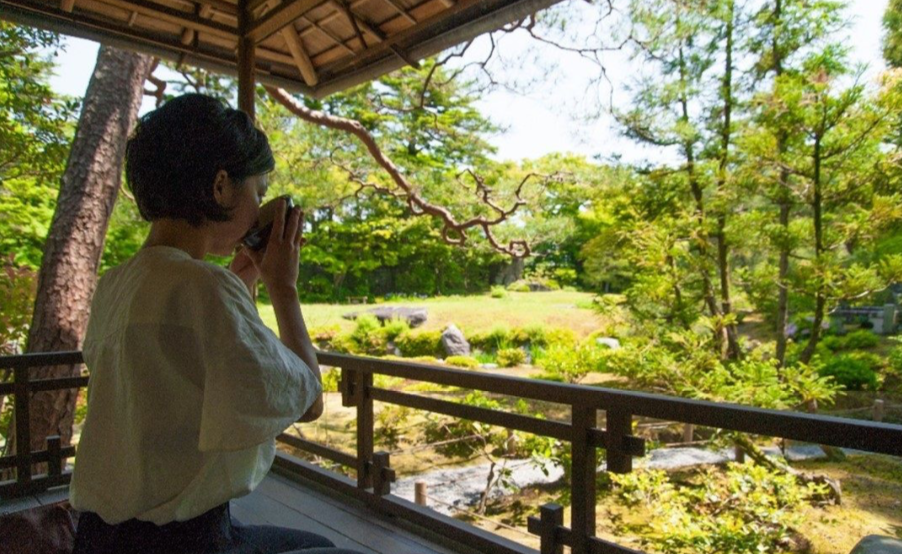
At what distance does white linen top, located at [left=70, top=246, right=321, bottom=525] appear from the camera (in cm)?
60

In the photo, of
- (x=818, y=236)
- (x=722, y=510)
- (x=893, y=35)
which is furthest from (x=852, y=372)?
(x=893, y=35)

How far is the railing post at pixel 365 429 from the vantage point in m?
2.20

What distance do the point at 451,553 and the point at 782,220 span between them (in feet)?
20.4

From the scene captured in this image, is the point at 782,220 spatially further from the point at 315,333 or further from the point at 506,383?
the point at 315,333

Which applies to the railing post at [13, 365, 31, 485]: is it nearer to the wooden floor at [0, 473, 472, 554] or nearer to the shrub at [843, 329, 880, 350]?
the wooden floor at [0, 473, 472, 554]

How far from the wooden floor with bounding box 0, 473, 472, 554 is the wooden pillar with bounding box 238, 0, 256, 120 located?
1534 millimetres

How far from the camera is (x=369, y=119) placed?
35.7 feet

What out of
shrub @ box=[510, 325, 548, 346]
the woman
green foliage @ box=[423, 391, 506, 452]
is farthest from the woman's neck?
shrub @ box=[510, 325, 548, 346]

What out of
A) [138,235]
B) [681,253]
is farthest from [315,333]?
[681,253]

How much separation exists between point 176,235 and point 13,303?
525 cm

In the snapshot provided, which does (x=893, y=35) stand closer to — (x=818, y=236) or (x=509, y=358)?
(x=818, y=236)

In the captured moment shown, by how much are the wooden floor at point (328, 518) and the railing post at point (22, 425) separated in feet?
2.94

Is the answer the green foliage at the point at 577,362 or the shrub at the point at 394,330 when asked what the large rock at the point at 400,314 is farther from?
the green foliage at the point at 577,362

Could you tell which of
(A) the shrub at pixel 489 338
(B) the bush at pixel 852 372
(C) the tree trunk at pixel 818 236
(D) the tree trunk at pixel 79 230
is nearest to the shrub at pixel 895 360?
(B) the bush at pixel 852 372
